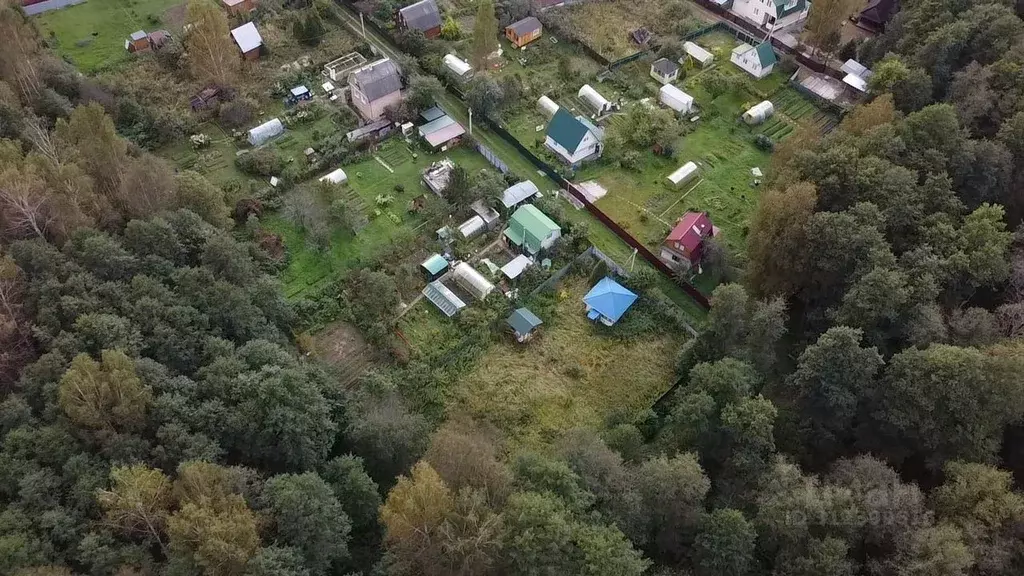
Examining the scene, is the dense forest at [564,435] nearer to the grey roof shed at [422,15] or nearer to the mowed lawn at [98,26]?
the mowed lawn at [98,26]

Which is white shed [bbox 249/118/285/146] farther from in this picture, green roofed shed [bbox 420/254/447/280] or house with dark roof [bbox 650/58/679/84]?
house with dark roof [bbox 650/58/679/84]

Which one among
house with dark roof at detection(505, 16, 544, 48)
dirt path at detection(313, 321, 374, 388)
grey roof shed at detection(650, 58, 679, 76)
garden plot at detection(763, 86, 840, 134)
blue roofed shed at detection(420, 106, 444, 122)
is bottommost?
dirt path at detection(313, 321, 374, 388)

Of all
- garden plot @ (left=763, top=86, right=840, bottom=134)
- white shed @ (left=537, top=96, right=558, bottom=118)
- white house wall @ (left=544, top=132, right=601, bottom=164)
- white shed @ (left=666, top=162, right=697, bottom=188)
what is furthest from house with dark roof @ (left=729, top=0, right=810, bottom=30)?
white house wall @ (left=544, top=132, right=601, bottom=164)

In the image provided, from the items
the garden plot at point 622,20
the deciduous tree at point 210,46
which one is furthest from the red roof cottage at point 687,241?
the deciduous tree at point 210,46

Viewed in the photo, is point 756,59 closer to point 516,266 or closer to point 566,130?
point 566,130

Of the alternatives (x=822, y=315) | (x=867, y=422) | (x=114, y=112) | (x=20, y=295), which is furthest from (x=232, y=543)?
(x=114, y=112)

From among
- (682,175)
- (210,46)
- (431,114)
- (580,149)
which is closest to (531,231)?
(580,149)
